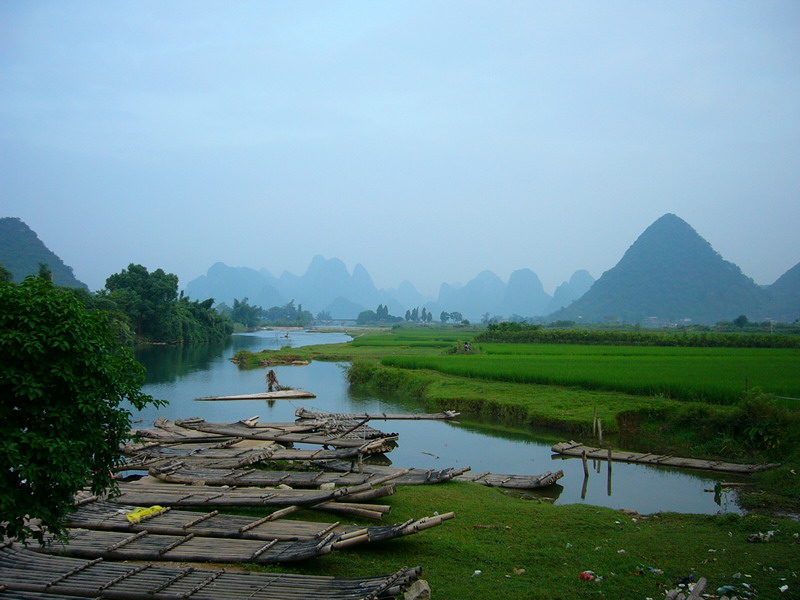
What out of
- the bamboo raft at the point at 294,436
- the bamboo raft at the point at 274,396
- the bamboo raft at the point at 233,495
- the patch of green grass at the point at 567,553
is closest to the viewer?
the patch of green grass at the point at 567,553

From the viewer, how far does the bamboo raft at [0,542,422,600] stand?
5.94 m

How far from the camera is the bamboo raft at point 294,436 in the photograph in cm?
1527

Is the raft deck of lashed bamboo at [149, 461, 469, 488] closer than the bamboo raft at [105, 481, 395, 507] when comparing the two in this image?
No

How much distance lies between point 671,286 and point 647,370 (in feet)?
491

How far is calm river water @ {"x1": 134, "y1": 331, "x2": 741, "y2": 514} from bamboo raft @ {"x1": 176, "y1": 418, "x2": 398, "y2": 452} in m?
0.81

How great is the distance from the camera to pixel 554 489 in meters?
13.1

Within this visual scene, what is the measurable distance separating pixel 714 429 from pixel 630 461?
332 cm

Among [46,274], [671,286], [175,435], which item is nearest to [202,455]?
[175,435]

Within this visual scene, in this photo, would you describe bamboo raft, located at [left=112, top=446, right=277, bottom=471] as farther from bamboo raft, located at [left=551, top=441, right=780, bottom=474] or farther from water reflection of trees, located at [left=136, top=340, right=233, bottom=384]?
water reflection of trees, located at [left=136, top=340, right=233, bottom=384]

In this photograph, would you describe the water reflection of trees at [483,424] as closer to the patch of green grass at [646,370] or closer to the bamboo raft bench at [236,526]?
the patch of green grass at [646,370]

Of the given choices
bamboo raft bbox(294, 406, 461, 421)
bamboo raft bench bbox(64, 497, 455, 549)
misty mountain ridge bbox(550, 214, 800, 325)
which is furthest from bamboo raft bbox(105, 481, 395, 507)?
misty mountain ridge bbox(550, 214, 800, 325)

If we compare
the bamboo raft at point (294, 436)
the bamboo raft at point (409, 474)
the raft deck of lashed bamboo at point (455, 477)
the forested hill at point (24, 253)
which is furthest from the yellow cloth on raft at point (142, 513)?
the forested hill at point (24, 253)

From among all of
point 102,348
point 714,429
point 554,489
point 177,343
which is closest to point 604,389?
point 714,429

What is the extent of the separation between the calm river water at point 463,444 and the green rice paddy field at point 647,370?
441cm
